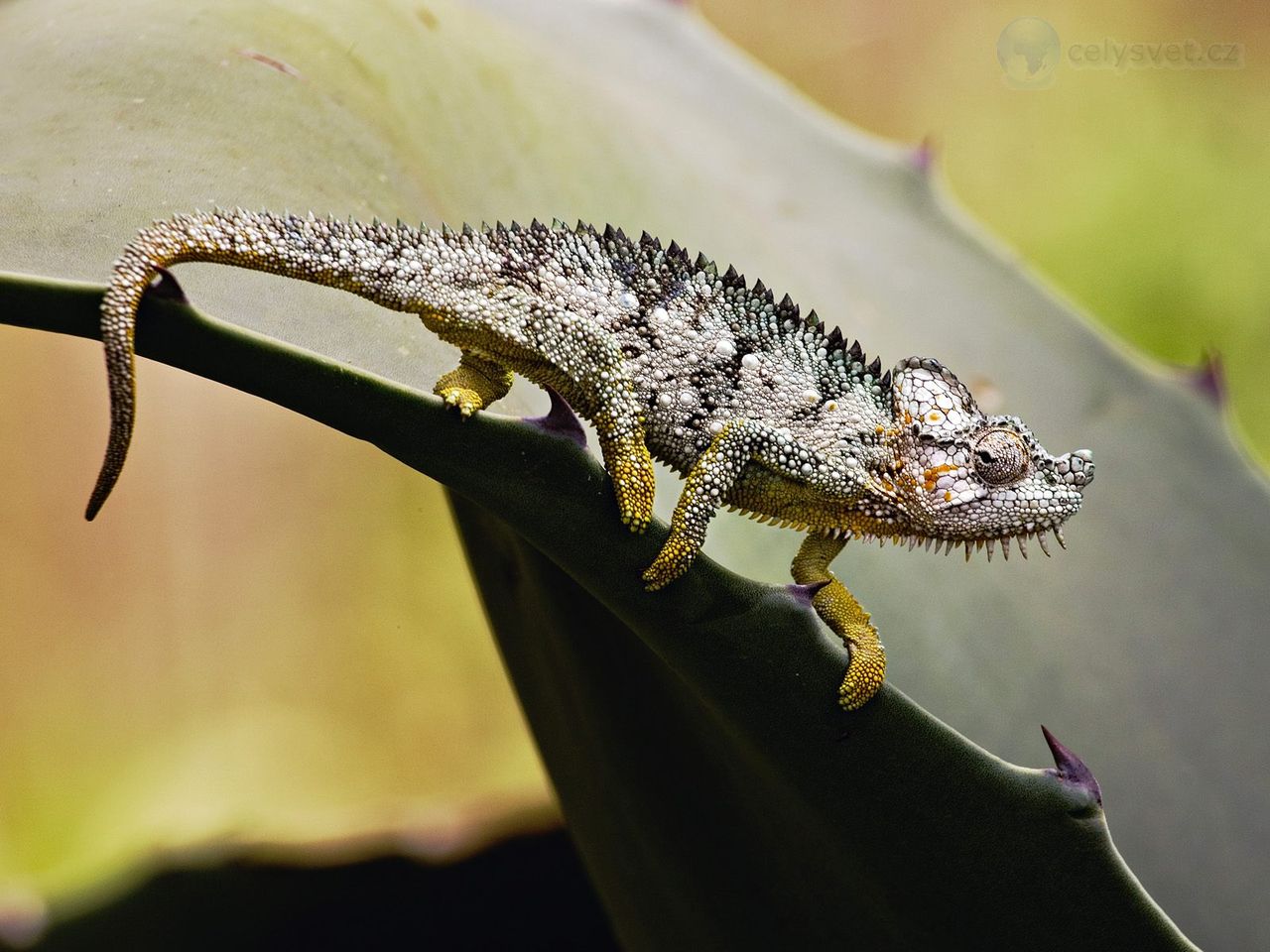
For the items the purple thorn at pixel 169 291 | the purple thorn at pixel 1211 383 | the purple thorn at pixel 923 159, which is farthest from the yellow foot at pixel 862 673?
the purple thorn at pixel 923 159

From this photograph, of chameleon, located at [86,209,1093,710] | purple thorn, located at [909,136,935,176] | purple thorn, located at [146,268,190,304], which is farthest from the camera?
purple thorn, located at [909,136,935,176]

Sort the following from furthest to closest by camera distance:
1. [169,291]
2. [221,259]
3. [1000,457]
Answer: [1000,457]
[221,259]
[169,291]

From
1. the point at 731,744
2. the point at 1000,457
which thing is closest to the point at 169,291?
the point at 731,744

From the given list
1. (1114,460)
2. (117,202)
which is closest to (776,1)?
(1114,460)

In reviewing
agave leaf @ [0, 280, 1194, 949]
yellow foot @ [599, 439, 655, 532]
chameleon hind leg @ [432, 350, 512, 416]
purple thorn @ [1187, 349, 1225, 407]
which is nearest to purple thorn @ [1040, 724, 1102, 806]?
agave leaf @ [0, 280, 1194, 949]

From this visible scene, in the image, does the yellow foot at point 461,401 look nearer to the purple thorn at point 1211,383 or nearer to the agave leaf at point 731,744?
the agave leaf at point 731,744

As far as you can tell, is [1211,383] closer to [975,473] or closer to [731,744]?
[975,473]

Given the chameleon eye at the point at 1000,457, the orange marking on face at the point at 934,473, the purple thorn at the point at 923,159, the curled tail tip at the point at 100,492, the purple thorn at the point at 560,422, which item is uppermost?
the purple thorn at the point at 923,159

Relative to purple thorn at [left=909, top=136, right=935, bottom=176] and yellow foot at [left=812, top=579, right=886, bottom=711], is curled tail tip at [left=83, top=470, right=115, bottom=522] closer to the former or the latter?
yellow foot at [left=812, top=579, right=886, bottom=711]
